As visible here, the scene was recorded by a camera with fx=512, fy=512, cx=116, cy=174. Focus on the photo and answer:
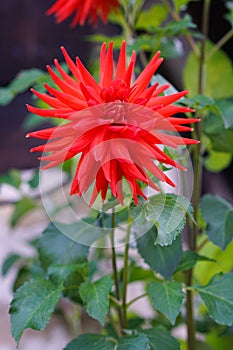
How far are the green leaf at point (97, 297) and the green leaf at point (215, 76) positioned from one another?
45cm

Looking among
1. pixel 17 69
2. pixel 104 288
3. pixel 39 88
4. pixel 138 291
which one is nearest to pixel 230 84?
pixel 39 88

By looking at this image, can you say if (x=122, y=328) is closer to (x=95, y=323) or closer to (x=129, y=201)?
(x=129, y=201)

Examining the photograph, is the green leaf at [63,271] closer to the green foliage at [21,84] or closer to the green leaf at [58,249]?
the green leaf at [58,249]

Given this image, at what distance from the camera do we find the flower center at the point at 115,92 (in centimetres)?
32

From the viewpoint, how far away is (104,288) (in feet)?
1.47

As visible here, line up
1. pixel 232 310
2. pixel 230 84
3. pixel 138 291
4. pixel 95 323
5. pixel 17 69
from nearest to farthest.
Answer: pixel 232 310 < pixel 230 84 < pixel 95 323 < pixel 138 291 < pixel 17 69

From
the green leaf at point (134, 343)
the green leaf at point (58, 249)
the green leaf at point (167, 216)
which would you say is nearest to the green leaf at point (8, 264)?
the green leaf at point (58, 249)

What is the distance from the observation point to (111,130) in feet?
1.04

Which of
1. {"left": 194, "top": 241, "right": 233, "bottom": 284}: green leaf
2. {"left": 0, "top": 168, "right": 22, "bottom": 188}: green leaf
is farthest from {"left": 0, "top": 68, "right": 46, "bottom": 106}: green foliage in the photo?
{"left": 194, "top": 241, "right": 233, "bottom": 284}: green leaf

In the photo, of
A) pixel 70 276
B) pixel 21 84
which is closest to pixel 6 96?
pixel 21 84

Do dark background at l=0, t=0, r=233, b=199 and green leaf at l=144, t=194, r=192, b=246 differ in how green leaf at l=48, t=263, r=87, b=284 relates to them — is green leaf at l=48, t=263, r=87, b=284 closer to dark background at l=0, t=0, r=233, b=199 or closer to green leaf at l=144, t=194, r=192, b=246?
green leaf at l=144, t=194, r=192, b=246

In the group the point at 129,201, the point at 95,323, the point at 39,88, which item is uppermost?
the point at 39,88

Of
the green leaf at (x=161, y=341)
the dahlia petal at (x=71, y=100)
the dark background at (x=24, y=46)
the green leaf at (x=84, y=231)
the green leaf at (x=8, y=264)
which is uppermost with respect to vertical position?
the dark background at (x=24, y=46)

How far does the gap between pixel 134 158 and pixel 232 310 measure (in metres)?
0.19
